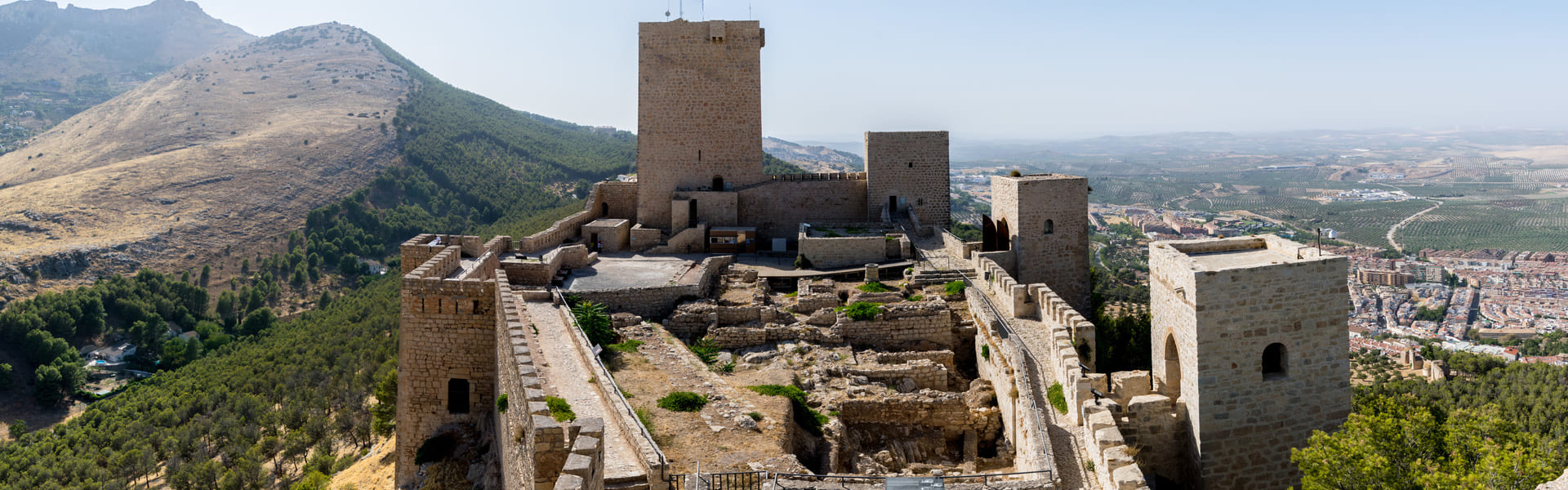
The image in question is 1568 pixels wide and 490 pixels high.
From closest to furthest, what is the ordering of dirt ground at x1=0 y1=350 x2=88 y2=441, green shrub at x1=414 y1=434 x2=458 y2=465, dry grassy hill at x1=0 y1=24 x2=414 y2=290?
green shrub at x1=414 y1=434 x2=458 y2=465 < dirt ground at x1=0 y1=350 x2=88 y2=441 < dry grassy hill at x1=0 y1=24 x2=414 y2=290

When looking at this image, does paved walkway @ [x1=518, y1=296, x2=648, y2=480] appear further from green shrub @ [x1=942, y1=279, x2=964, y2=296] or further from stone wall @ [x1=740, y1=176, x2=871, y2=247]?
stone wall @ [x1=740, y1=176, x2=871, y2=247]

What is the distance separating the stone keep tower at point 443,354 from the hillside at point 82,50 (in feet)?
435

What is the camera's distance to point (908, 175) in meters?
24.4

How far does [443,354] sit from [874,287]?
8090mm

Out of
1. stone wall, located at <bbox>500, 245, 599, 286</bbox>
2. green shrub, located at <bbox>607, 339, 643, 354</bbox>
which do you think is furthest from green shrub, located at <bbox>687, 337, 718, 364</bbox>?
stone wall, located at <bbox>500, 245, 599, 286</bbox>

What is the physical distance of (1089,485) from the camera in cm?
861

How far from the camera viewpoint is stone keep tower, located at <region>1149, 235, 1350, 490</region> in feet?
29.1

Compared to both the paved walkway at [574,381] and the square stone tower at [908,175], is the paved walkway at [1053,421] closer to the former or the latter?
the paved walkway at [574,381]

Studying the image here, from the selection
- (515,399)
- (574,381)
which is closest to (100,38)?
(574,381)

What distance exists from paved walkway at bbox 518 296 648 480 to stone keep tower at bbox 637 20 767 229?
972cm

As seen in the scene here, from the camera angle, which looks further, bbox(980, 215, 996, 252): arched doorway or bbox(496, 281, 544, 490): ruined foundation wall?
bbox(980, 215, 996, 252): arched doorway

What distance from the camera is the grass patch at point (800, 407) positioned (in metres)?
11.5

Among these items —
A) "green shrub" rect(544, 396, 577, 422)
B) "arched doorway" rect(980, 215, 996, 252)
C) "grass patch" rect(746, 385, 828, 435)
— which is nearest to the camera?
"green shrub" rect(544, 396, 577, 422)

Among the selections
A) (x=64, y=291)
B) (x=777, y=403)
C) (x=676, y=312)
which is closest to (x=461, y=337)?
(x=676, y=312)
